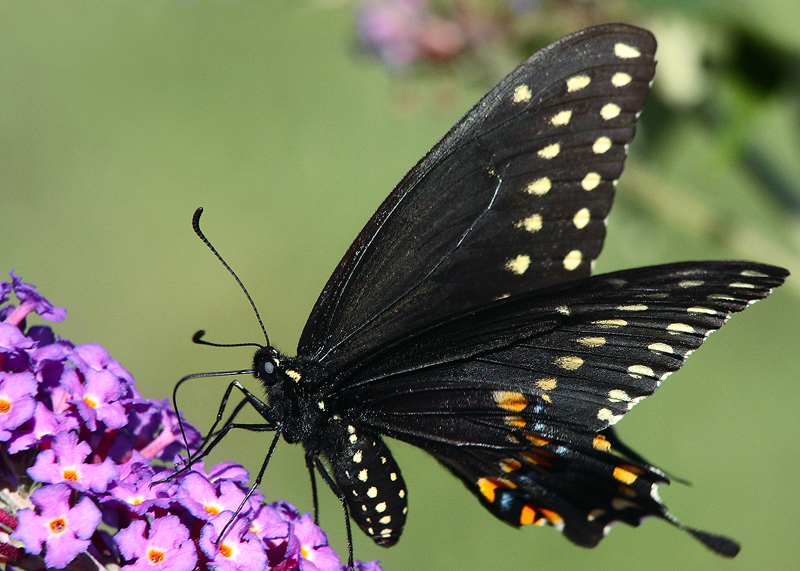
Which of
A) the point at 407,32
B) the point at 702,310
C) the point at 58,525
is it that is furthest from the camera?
the point at 407,32

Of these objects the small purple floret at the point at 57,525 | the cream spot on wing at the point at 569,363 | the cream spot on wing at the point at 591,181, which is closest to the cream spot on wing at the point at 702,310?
the cream spot on wing at the point at 569,363

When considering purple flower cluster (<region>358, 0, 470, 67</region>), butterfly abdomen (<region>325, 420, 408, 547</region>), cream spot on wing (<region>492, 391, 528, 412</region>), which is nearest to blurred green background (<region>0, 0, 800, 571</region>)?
purple flower cluster (<region>358, 0, 470, 67</region>)

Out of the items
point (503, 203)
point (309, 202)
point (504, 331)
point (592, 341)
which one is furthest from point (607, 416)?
point (309, 202)

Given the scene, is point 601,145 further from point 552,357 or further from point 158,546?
point 158,546

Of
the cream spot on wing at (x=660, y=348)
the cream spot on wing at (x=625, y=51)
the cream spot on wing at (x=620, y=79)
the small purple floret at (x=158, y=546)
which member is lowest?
the small purple floret at (x=158, y=546)

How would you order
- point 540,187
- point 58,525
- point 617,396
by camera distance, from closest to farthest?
point 58,525 → point 617,396 → point 540,187

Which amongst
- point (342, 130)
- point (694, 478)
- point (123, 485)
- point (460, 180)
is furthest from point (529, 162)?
point (342, 130)

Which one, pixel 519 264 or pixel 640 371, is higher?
pixel 519 264

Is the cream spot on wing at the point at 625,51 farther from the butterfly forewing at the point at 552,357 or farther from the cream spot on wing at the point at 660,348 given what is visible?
the cream spot on wing at the point at 660,348
